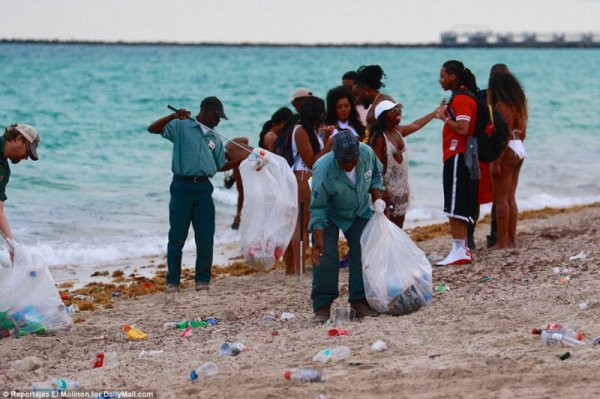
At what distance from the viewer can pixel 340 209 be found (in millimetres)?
6523

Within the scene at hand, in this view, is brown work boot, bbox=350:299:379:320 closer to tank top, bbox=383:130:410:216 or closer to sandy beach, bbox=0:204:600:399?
sandy beach, bbox=0:204:600:399

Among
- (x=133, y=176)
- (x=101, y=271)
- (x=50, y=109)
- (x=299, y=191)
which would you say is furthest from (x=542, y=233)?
(x=50, y=109)

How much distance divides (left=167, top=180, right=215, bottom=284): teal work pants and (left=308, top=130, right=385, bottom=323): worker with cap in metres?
1.82

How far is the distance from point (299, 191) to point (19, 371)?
3.19m

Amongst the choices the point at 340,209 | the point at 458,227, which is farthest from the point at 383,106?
the point at 340,209

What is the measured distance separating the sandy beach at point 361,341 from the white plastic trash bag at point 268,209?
38 cm

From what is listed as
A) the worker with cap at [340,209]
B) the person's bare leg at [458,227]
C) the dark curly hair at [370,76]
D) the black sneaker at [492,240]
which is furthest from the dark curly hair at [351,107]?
the black sneaker at [492,240]

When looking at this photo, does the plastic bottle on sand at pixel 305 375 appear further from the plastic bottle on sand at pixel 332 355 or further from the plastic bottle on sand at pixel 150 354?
the plastic bottle on sand at pixel 150 354

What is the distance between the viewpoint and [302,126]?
830cm

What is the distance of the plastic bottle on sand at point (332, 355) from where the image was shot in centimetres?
539

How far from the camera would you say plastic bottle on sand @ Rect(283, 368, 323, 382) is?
5.09 m

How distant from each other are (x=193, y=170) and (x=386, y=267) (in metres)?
2.13

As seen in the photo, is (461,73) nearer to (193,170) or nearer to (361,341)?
(193,170)

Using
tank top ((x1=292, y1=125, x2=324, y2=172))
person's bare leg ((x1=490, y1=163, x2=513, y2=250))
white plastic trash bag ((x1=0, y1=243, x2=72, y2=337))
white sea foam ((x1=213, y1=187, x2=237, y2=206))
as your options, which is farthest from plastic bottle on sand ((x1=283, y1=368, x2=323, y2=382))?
white sea foam ((x1=213, y1=187, x2=237, y2=206))
